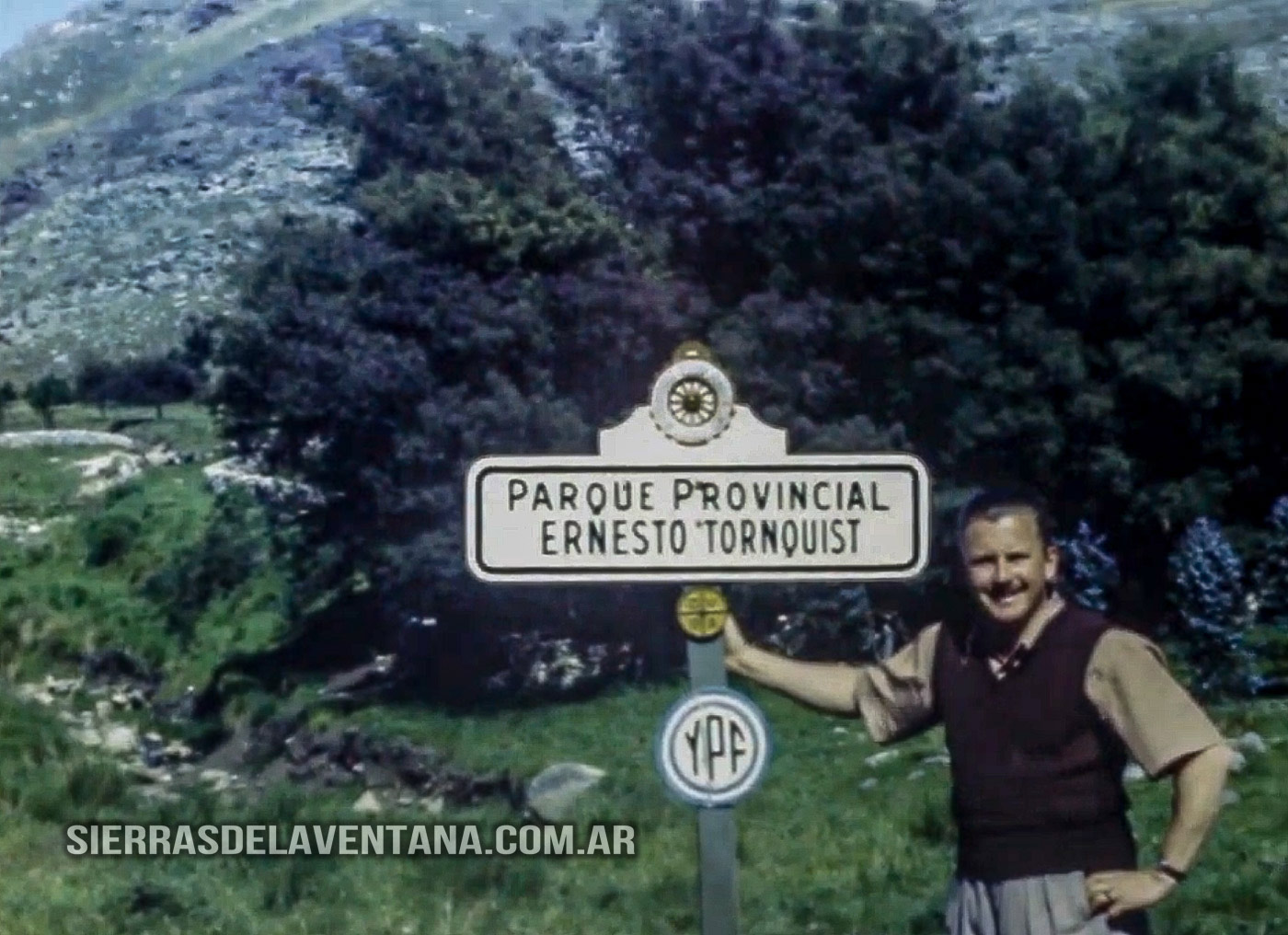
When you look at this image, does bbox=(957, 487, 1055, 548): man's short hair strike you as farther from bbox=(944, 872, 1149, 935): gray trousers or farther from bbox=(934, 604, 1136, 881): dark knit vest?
bbox=(944, 872, 1149, 935): gray trousers

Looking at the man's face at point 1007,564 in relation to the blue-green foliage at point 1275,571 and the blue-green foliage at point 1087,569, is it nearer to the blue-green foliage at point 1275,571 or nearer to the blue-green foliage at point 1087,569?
the blue-green foliage at point 1087,569

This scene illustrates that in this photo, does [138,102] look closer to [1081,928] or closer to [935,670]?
[935,670]

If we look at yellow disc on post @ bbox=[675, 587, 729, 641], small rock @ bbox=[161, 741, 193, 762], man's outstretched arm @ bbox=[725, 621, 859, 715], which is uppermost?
yellow disc on post @ bbox=[675, 587, 729, 641]

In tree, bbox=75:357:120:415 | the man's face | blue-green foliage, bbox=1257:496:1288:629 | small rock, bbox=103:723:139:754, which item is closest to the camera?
the man's face

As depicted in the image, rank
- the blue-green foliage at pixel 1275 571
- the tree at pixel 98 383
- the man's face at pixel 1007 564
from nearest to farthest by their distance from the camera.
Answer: the man's face at pixel 1007 564
the blue-green foliage at pixel 1275 571
the tree at pixel 98 383

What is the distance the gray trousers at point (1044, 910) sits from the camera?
6383mm

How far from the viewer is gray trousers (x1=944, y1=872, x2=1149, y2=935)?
638cm

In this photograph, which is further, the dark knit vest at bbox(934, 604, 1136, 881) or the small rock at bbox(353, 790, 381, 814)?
the small rock at bbox(353, 790, 381, 814)

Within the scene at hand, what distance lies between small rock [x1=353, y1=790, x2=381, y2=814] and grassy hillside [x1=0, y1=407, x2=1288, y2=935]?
0.03 m

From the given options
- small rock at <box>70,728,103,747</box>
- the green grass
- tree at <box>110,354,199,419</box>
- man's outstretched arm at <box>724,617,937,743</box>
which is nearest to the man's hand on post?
man's outstretched arm at <box>724,617,937,743</box>

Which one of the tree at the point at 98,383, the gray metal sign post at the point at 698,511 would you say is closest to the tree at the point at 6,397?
the tree at the point at 98,383

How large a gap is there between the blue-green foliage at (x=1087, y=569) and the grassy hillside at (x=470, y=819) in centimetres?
42

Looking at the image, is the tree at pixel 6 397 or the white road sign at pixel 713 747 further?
the tree at pixel 6 397

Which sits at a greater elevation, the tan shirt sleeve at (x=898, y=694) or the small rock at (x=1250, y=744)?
the tan shirt sleeve at (x=898, y=694)
